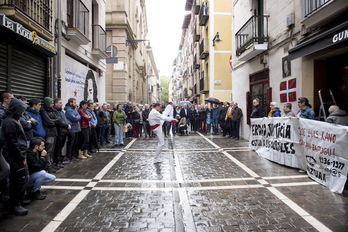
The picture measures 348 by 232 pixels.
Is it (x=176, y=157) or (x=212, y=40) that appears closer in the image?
(x=176, y=157)

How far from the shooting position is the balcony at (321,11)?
6.55m

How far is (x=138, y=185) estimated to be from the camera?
5.54m

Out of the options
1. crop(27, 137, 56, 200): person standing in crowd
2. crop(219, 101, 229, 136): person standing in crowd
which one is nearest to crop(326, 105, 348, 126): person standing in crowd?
crop(27, 137, 56, 200): person standing in crowd

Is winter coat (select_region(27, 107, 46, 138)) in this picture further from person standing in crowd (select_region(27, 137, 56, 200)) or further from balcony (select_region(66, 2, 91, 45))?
balcony (select_region(66, 2, 91, 45))

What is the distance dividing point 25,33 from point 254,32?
8780 mm

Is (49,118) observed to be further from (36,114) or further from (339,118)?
(339,118)

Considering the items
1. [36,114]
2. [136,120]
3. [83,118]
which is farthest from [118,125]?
[36,114]

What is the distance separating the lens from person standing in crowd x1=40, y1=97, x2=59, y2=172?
6.57m

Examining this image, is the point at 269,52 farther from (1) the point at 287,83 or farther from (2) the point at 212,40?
(2) the point at 212,40

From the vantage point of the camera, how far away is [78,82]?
39.1 feet

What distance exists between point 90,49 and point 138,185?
9846 mm

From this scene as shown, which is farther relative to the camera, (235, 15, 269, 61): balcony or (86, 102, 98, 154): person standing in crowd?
(235, 15, 269, 61): balcony

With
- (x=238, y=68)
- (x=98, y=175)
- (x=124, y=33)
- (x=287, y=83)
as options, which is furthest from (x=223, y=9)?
(x=98, y=175)

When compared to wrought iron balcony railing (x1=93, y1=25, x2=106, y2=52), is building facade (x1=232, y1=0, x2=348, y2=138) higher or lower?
lower
